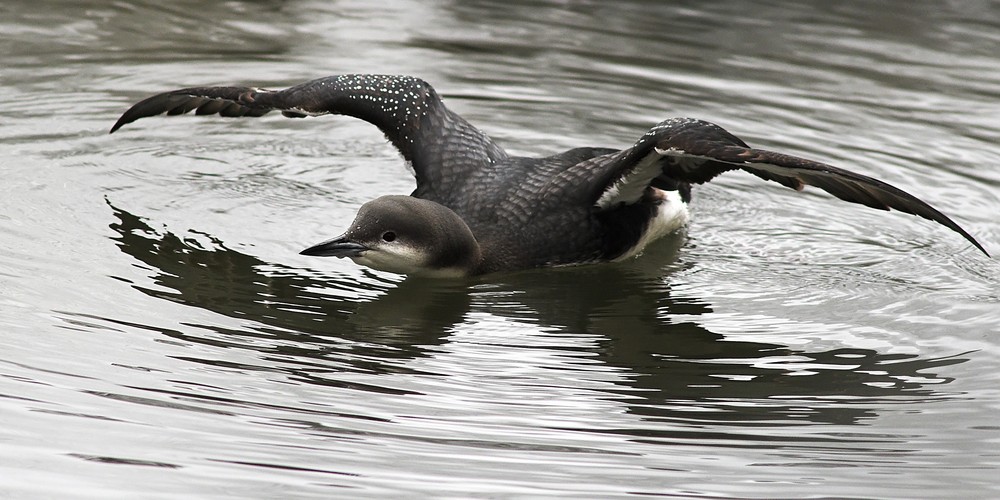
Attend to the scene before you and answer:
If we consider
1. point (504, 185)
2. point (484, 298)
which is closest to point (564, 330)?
point (484, 298)

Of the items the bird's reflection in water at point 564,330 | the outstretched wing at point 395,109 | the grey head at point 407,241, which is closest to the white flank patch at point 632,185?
the bird's reflection in water at point 564,330

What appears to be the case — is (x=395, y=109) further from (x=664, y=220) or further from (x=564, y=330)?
(x=564, y=330)

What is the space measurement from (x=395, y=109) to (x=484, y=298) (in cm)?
159

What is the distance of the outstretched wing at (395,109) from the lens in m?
7.48

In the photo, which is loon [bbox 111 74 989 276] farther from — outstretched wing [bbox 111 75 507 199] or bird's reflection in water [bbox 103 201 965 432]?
bird's reflection in water [bbox 103 201 965 432]

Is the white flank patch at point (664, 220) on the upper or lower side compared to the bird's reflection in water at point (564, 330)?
upper

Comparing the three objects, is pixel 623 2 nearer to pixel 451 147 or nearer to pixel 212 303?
pixel 451 147

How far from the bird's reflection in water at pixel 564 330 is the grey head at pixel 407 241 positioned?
12cm

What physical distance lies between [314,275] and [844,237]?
9.26 ft

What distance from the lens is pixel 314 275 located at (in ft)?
21.8

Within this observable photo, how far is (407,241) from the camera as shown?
6453mm

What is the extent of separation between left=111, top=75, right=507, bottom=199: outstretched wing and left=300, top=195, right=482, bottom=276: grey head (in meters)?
0.77

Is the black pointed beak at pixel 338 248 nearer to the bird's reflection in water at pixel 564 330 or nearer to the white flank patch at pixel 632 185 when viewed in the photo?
the bird's reflection in water at pixel 564 330

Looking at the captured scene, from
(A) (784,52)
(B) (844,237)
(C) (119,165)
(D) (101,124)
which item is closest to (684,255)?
(B) (844,237)
